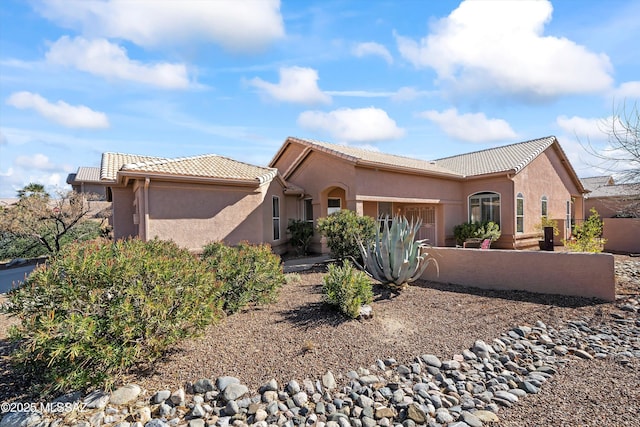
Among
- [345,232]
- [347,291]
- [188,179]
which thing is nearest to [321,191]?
[345,232]

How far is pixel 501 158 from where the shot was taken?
2145cm

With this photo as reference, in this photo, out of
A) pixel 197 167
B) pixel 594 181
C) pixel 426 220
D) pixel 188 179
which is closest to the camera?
pixel 188 179

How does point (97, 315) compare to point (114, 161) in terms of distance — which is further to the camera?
point (114, 161)

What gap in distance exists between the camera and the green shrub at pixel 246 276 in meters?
6.86

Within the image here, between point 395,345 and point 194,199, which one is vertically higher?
point 194,199

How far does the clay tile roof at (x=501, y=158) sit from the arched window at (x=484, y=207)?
1.42 metres

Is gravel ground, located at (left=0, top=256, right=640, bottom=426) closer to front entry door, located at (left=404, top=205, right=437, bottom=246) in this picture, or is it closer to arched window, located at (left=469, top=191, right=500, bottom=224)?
arched window, located at (left=469, top=191, right=500, bottom=224)

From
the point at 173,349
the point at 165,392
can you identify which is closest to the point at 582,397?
the point at 165,392

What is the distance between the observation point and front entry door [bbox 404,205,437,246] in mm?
19625

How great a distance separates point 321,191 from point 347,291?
10.4 meters

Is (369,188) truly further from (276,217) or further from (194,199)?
(194,199)

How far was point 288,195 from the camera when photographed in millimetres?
18062

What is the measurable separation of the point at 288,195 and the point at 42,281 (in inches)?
552

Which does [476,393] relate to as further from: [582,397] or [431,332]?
[431,332]
